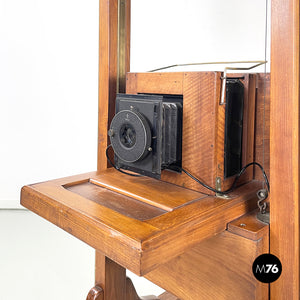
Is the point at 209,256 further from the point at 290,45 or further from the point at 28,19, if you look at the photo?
the point at 28,19

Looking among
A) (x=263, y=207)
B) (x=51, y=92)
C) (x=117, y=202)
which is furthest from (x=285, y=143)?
(x=51, y=92)

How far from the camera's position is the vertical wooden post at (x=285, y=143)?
0.87 m

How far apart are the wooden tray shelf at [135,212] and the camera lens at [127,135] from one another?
13 cm

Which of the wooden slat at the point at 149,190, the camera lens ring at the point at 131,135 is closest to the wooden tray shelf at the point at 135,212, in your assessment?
the wooden slat at the point at 149,190

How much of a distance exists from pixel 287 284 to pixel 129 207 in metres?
0.45

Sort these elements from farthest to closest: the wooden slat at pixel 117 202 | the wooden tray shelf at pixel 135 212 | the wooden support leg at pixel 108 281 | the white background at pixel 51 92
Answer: the white background at pixel 51 92
the wooden support leg at pixel 108 281
the wooden slat at pixel 117 202
the wooden tray shelf at pixel 135 212

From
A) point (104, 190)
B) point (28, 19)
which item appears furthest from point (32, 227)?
point (104, 190)

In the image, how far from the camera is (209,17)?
1862mm

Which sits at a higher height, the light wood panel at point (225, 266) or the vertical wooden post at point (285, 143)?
the vertical wooden post at point (285, 143)

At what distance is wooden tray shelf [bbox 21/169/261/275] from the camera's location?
0.79 m

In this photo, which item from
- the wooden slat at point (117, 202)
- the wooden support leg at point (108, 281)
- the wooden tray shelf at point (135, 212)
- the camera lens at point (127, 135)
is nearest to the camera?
the wooden tray shelf at point (135, 212)

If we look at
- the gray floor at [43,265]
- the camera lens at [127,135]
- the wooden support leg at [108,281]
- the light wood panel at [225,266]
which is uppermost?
the camera lens at [127,135]

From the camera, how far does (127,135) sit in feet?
3.50

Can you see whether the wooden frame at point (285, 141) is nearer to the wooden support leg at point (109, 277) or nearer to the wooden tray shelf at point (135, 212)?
the wooden tray shelf at point (135, 212)
